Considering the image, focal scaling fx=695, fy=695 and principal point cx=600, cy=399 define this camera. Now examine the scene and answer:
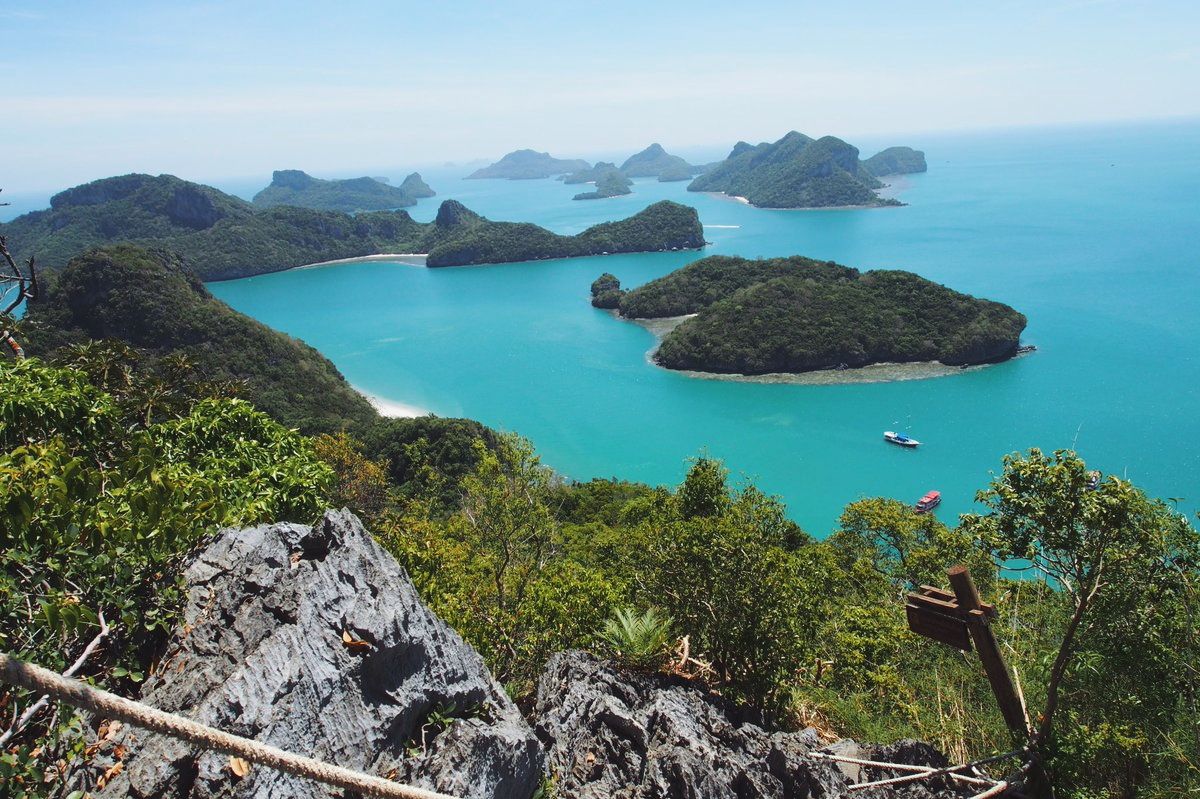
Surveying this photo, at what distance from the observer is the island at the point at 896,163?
180m

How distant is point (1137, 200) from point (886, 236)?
45278mm

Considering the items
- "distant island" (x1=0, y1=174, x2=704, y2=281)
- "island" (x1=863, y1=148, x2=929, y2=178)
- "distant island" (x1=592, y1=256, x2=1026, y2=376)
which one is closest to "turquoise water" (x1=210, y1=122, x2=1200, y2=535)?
"distant island" (x1=592, y1=256, x2=1026, y2=376)

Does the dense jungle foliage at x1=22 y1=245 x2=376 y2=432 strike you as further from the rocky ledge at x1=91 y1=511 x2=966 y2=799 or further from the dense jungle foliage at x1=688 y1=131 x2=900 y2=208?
the dense jungle foliage at x1=688 y1=131 x2=900 y2=208

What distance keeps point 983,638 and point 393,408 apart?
4512 cm

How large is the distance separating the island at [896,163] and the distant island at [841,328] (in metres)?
139

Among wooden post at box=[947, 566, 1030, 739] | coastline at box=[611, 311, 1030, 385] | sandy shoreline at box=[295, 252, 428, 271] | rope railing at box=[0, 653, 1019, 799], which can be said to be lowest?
coastline at box=[611, 311, 1030, 385]

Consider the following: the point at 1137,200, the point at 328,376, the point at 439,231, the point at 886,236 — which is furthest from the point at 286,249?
the point at 1137,200

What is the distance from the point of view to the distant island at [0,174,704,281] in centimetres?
9944

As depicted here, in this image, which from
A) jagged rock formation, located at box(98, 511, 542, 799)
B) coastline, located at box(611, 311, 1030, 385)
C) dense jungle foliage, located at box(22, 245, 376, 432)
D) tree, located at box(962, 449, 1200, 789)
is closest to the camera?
jagged rock formation, located at box(98, 511, 542, 799)

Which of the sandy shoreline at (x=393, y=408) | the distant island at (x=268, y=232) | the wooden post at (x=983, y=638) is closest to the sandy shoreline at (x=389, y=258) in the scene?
the distant island at (x=268, y=232)

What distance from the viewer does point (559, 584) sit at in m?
7.53

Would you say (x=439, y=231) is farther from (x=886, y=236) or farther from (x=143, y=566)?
(x=143, y=566)

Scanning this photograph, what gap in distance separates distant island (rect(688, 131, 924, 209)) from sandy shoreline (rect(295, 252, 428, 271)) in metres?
70.4

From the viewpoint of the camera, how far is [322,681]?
3.61 m
